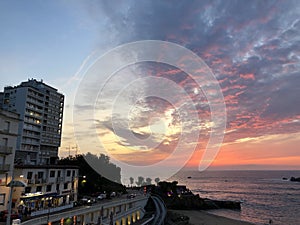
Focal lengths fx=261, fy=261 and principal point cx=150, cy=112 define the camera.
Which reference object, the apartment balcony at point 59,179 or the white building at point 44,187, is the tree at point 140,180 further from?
the apartment balcony at point 59,179

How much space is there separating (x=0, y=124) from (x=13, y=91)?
184 ft

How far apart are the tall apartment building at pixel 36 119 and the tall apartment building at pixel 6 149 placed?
4439cm

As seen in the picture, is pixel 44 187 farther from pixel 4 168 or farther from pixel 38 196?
pixel 4 168

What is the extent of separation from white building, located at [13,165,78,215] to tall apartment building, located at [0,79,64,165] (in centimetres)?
3425

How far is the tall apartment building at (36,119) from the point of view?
7806 centimetres

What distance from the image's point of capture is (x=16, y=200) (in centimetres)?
3231

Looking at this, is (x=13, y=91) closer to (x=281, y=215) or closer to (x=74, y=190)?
(x=74, y=190)

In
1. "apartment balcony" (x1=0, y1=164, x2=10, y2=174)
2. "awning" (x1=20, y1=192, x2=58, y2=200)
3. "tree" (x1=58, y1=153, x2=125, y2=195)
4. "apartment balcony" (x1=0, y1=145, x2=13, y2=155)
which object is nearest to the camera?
"apartment balcony" (x1=0, y1=164, x2=10, y2=174)

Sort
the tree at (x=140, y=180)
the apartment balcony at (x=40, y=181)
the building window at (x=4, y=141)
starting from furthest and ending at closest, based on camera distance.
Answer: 1. the tree at (x=140, y=180)
2. the apartment balcony at (x=40, y=181)
3. the building window at (x=4, y=141)

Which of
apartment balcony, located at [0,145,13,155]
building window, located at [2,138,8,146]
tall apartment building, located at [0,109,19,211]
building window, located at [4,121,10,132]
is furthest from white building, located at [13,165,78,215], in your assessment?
building window, located at [4,121,10,132]

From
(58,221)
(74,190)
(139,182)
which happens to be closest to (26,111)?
(74,190)

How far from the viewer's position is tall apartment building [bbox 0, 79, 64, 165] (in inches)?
3073

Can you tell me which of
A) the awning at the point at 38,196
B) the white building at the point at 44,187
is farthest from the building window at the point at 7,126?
the awning at the point at 38,196

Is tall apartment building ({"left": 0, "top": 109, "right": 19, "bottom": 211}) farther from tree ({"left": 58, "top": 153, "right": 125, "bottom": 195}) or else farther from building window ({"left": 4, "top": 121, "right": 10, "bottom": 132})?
tree ({"left": 58, "top": 153, "right": 125, "bottom": 195})
